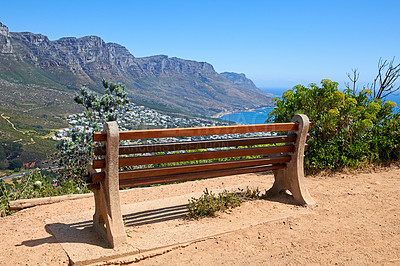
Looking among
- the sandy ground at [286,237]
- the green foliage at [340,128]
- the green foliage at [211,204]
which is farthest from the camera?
the green foliage at [340,128]

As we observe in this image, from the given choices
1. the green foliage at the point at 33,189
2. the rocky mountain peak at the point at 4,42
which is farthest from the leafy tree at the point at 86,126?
the rocky mountain peak at the point at 4,42

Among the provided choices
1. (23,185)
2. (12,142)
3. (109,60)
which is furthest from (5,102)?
(109,60)

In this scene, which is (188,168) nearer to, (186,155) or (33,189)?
(186,155)

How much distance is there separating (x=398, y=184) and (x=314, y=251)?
3243 mm

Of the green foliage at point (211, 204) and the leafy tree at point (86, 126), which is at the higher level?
the leafy tree at point (86, 126)

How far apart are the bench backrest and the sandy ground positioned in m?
0.57

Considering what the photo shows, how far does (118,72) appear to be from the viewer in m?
119

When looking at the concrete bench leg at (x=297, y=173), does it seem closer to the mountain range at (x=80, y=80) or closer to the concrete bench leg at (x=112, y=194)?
the concrete bench leg at (x=112, y=194)

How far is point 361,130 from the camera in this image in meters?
6.68

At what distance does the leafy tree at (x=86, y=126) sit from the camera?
7.15 meters

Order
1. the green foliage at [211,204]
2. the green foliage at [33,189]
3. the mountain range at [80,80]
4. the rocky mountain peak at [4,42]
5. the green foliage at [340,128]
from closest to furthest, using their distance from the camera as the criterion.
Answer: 1. the green foliage at [211,204]
2. the green foliage at [33,189]
3. the green foliage at [340,128]
4. the mountain range at [80,80]
5. the rocky mountain peak at [4,42]

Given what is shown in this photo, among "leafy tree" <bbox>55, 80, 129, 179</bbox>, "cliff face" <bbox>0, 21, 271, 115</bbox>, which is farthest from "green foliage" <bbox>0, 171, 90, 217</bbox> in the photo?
"cliff face" <bbox>0, 21, 271, 115</bbox>

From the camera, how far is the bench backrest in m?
3.29

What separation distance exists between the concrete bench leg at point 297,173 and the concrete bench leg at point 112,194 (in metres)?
2.33
